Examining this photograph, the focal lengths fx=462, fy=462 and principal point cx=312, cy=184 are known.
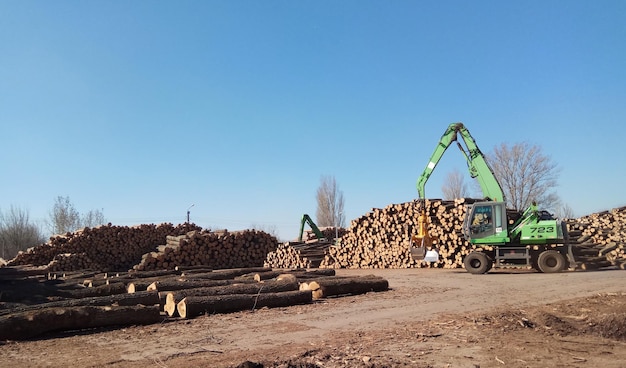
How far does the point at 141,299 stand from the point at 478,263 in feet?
38.0

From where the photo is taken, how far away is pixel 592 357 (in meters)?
5.45

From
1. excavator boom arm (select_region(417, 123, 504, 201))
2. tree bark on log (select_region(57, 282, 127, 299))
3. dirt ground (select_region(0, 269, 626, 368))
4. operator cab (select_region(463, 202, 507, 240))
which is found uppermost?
excavator boom arm (select_region(417, 123, 504, 201))

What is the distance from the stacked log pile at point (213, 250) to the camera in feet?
71.7

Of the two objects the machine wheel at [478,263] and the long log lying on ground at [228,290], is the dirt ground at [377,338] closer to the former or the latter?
the long log lying on ground at [228,290]

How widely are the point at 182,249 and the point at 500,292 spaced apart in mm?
15535

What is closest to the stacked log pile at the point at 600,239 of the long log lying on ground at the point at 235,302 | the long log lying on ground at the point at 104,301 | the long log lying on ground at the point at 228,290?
the long log lying on ground at the point at 228,290

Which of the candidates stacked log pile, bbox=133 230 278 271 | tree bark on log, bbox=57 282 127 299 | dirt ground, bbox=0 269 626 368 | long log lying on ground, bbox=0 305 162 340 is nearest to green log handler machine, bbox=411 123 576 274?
dirt ground, bbox=0 269 626 368

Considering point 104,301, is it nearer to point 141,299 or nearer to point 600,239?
point 141,299

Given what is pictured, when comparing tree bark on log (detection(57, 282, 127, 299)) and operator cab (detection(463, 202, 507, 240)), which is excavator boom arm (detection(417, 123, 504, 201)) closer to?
operator cab (detection(463, 202, 507, 240))

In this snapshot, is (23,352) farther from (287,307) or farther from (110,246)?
(110,246)

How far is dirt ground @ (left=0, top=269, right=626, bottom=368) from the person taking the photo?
5.34 m

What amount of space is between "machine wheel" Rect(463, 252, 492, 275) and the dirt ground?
18.4ft

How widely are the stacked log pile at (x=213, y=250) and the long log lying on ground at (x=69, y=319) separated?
13.5 meters

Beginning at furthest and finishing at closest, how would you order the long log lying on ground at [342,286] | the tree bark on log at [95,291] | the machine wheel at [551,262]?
1. the machine wheel at [551,262]
2. the long log lying on ground at [342,286]
3. the tree bark on log at [95,291]
